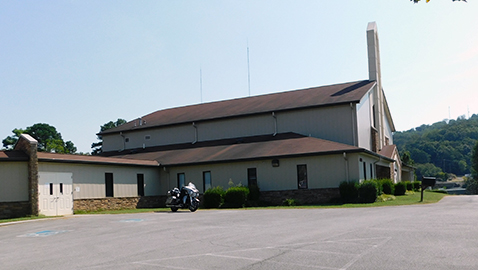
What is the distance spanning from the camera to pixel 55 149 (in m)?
68.9

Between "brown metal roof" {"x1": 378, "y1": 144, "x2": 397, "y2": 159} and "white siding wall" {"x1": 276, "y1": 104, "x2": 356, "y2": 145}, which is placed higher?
"white siding wall" {"x1": 276, "y1": 104, "x2": 356, "y2": 145}

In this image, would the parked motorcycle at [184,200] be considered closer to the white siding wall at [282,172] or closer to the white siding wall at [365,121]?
the white siding wall at [282,172]

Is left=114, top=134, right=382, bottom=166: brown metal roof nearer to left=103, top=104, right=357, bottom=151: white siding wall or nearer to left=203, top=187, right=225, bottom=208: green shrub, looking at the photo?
left=103, top=104, right=357, bottom=151: white siding wall

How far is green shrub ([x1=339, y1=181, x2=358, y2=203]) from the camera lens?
2684 centimetres

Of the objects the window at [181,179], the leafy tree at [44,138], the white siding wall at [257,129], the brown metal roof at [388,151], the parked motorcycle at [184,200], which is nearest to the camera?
the parked motorcycle at [184,200]

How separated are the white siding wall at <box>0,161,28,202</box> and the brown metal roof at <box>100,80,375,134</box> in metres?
16.9

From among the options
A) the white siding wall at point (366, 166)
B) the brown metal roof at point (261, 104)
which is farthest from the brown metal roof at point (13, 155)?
the white siding wall at point (366, 166)

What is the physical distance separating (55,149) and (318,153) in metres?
A: 51.0

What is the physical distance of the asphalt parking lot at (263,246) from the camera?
8.45 metres

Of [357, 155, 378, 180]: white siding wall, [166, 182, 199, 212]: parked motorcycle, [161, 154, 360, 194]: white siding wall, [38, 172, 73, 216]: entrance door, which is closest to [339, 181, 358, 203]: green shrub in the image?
[161, 154, 360, 194]: white siding wall

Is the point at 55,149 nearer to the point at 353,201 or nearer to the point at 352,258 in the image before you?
the point at 353,201

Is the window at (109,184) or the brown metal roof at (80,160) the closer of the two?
the brown metal roof at (80,160)

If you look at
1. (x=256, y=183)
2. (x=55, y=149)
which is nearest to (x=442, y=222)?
(x=256, y=183)

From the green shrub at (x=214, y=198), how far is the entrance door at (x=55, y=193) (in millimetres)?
7587
